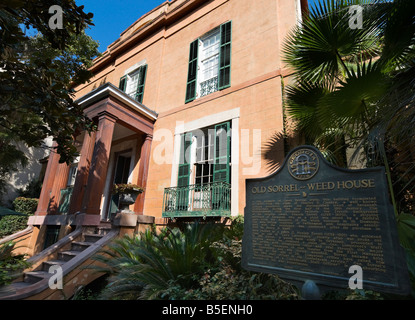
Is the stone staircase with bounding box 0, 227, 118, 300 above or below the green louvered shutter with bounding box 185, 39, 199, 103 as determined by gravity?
below

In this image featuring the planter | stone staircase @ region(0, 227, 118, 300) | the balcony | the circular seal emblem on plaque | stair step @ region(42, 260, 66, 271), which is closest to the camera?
the circular seal emblem on plaque

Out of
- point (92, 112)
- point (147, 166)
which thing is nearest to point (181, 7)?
point (92, 112)

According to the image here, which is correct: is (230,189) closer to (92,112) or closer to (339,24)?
(339,24)

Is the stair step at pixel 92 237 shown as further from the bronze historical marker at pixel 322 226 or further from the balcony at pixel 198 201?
the bronze historical marker at pixel 322 226

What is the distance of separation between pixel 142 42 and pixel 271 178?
1109 cm

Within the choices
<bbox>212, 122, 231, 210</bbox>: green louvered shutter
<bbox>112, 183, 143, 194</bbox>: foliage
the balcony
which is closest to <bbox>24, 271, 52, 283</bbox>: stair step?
<bbox>112, 183, 143, 194</bbox>: foliage

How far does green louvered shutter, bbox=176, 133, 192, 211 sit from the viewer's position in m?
7.22

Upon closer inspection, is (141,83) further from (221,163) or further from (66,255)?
(66,255)

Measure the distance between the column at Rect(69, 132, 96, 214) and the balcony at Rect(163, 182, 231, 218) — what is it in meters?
2.74

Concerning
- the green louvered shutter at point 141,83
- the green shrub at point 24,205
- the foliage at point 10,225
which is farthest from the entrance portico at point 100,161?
the green shrub at point 24,205

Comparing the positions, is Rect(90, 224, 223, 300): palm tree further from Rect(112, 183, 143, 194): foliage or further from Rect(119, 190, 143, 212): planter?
Rect(112, 183, 143, 194): foliage

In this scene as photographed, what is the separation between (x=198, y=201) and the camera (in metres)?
6.96
